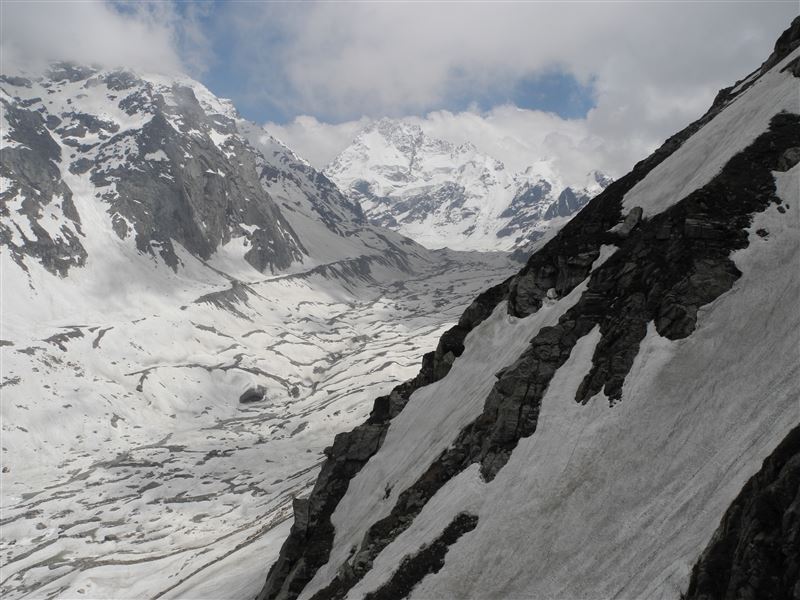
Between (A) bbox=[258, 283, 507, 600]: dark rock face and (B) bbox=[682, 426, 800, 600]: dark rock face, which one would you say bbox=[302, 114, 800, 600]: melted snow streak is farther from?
(B) bbox=[682, 426, 800, 600]: dark rock face

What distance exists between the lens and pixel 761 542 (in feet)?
58.2

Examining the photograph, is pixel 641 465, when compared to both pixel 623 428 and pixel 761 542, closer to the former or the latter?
pixel 623 428

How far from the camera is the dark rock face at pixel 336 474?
4272cm

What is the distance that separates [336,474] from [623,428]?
26961 millimetres

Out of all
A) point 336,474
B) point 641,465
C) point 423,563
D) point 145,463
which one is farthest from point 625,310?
point 145,463

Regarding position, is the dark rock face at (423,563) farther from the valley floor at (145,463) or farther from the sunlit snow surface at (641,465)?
the valley floor at (145,463)

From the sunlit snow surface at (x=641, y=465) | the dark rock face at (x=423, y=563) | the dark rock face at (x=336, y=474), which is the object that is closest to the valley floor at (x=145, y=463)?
the dark rock face at (x=336, y=474)

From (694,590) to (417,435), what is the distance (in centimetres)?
2684

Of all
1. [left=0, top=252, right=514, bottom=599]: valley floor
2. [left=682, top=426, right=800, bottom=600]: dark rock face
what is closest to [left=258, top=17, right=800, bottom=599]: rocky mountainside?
[left=682, top=426, right=800, bottom=600]: dark rock face

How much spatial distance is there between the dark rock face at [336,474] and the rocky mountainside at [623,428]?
24 centimetres

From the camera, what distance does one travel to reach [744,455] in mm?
23828

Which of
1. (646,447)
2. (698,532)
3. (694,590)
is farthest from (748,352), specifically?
(694,590)

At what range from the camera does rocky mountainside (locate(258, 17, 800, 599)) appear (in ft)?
76.1

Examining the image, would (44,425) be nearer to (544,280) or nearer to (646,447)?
(544,280)
